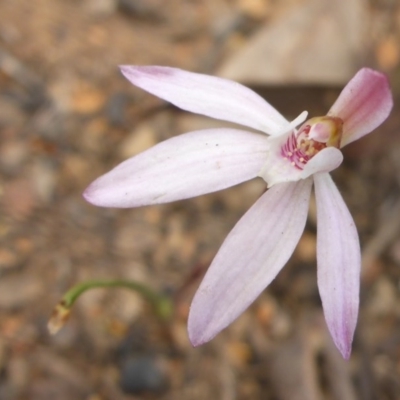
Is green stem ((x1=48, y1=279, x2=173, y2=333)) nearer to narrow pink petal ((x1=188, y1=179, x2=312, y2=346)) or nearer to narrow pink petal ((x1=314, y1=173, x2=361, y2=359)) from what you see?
narrow pink petal ((x1=188, y1=179, x2=312, y2=346))

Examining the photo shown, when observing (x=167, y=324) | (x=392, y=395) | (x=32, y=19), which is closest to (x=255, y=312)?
(x=167, y=324)

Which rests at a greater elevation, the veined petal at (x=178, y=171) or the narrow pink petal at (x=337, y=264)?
the veined petal at (x=178, y=171)

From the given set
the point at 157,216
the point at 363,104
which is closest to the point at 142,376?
the point at 157,216

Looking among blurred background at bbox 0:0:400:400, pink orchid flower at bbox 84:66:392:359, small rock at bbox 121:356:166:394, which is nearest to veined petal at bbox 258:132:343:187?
pink orchid flower at bbox 84:66:392:359

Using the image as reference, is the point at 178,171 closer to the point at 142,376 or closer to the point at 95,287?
the point at 95,287

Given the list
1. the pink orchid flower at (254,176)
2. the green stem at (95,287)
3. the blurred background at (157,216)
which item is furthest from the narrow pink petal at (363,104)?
the green stem at (95,287)

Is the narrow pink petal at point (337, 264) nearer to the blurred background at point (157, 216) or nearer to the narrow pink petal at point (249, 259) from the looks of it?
the narrow pink petal at point (249, 259)
